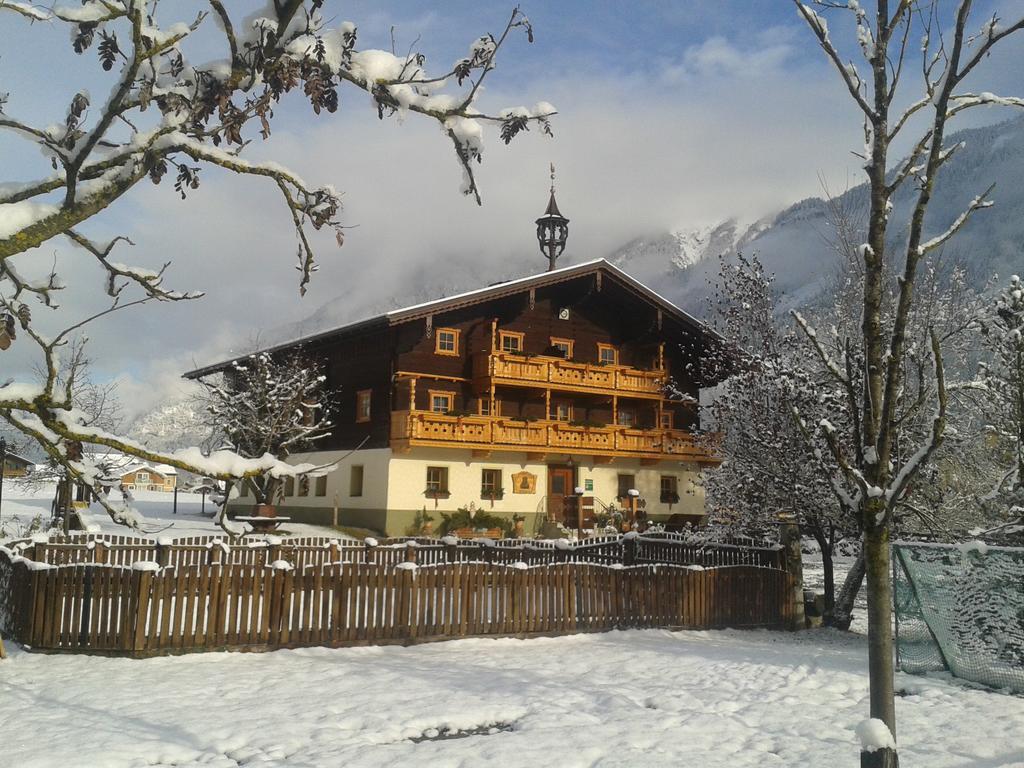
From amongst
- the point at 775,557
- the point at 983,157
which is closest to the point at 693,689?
the point at 775,557

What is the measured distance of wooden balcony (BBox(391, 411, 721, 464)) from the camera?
30.7 meters

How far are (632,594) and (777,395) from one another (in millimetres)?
5453

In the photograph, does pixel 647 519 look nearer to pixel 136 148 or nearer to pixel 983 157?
pixel 136 148

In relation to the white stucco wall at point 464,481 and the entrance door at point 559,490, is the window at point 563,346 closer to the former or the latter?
the white stucco wall at point 464,481

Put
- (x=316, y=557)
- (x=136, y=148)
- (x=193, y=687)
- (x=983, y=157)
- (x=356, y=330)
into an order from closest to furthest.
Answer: (x=136, y=148), (x=193, y=687), (x=316, y=557), (x=356, y=330), (x=983, y=157)

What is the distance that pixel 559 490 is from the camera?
114 feet

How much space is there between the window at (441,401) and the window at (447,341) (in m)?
1.71

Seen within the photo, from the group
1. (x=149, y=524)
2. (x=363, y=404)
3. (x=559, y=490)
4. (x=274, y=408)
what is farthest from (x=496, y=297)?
(x=149, y=524)

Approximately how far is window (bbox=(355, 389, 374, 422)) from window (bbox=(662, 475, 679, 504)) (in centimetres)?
1375

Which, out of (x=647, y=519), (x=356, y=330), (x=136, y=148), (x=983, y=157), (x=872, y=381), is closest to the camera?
(x=136, y=148)

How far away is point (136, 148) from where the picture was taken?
15.1 feet

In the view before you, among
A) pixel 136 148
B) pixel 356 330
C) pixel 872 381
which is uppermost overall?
pixel 356 330

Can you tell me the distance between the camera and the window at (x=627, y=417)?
1492 inches

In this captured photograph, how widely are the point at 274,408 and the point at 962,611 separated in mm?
27719
